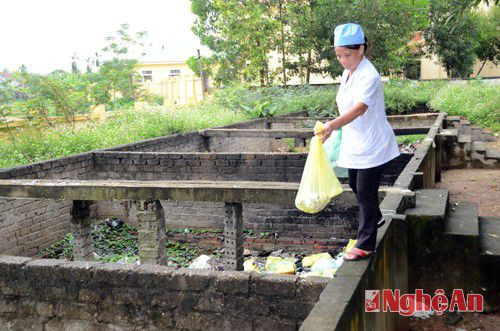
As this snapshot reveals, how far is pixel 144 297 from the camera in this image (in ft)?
14.4

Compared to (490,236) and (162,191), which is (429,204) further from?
(162,191)

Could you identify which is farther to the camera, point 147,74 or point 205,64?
point 147,74

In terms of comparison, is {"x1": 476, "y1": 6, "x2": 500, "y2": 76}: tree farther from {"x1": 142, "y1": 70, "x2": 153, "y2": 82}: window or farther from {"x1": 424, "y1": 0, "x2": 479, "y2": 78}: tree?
{"x1": 142, "y1": 70, "x2": 153, "y2": 82}: window

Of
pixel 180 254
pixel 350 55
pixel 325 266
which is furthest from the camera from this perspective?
pixel 180 254

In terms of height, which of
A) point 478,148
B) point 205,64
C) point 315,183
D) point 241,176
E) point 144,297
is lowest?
point 144,297

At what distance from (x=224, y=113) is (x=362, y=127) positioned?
16091 mm

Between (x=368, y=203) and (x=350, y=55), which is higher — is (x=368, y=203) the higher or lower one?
the lower one

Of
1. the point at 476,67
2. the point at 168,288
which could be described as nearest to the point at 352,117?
the point at 168,288

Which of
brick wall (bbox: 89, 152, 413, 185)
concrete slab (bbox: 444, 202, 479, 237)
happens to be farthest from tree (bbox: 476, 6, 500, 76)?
concrete slab (bbox: 444, 202, 479, 237)

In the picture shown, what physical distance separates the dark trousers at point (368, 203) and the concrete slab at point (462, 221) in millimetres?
1456

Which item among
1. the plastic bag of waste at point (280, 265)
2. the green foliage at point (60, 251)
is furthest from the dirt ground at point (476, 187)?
the green foliage at point (60, 251)

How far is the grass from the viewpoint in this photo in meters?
10.8

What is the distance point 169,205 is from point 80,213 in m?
3.36
